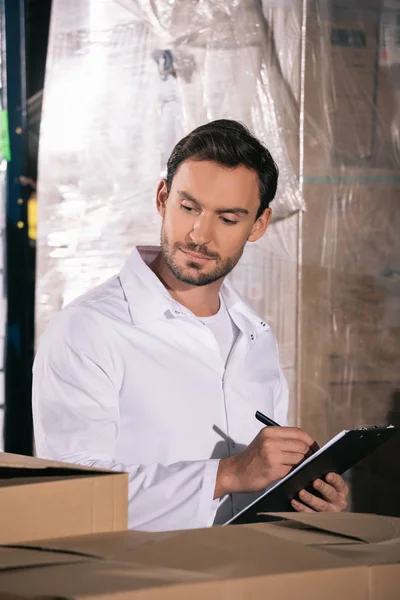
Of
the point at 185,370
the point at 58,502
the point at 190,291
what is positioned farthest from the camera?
the point at 190,291

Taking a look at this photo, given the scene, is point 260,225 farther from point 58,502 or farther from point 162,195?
point 58,502

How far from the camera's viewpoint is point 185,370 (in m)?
1.77

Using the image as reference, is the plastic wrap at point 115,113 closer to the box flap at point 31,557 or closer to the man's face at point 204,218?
the man's face at point 204,218

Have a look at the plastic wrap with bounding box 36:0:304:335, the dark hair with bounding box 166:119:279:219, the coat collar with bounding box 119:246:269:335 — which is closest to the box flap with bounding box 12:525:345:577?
the coat collar with bounding box 119:246:269:335

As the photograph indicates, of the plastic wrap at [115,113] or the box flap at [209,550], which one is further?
the plastic wrap at [115,113]

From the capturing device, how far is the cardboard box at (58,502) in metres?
0.64

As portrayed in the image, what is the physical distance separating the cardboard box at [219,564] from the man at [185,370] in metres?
0.89

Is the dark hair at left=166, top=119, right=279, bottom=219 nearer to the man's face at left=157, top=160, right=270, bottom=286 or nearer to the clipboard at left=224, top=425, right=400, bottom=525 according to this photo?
the man's face at left=157, top=160, right=270, bottom=286

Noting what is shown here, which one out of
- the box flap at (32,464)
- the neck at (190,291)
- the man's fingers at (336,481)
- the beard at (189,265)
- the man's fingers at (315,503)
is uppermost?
the beard at (189,265)

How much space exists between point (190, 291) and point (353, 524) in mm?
1220

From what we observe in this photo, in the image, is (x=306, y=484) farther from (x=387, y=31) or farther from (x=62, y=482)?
(x=387, y=31)

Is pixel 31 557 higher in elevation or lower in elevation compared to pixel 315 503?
higher

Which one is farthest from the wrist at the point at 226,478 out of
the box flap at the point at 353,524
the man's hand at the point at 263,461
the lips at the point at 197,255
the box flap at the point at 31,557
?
the box flap at the point at 31,557

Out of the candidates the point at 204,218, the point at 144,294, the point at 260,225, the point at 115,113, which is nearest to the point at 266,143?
the point at 115,113
